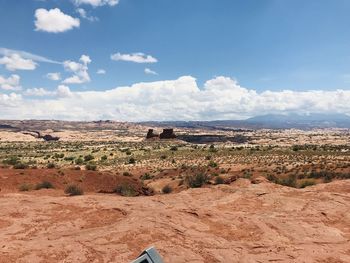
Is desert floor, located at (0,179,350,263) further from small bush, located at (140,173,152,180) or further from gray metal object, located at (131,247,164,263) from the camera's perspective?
small bush, located at (140,173,152,180)

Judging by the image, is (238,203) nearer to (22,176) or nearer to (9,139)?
(22,176)

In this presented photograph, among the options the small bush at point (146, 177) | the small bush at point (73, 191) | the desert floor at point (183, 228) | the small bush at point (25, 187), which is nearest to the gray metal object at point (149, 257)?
the desert floor at point (183, 228)

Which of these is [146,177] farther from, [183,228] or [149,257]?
[149,257]

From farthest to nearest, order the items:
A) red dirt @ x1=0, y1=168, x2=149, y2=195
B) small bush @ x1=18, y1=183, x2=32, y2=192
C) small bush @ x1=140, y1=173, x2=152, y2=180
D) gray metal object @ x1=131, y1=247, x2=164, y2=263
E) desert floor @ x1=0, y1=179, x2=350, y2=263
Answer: small bush @ x1=140, y1=173, x2=152, y2=180, red dirt @ x1=0, y1=168, x2=149, y2=195, small bush @ x1=18, y1=183, x2=32, y2=192, desert floor @ x1=0, y1=179, x2=350, y2=263, gray metal object @ x1=131, y1=247, x2=164, y2=263

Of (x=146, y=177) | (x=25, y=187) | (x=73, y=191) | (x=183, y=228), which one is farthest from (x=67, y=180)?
(x=183, y=228)

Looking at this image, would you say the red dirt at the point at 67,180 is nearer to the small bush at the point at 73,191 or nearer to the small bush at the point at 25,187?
the small bush at the point at 25,187

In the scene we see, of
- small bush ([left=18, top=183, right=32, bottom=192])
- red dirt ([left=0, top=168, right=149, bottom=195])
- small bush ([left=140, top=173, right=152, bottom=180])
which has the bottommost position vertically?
small bush ([left=140, top=173, right=152, bottom=180])

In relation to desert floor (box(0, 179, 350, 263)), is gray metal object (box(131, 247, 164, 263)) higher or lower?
higher

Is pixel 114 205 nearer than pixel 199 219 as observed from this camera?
No

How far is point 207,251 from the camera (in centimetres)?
1271

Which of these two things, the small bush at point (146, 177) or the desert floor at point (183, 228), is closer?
the desert floor at point (183, 228)

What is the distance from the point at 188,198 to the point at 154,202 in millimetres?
2348

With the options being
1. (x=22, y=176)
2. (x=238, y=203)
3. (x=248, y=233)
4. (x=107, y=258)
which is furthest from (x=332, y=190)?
(x=22, y=176)

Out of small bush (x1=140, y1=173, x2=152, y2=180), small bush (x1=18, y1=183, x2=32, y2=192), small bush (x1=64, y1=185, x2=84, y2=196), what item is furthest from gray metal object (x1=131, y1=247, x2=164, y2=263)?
small bush (x1=140, y1=173, x2=152, y2=180)
